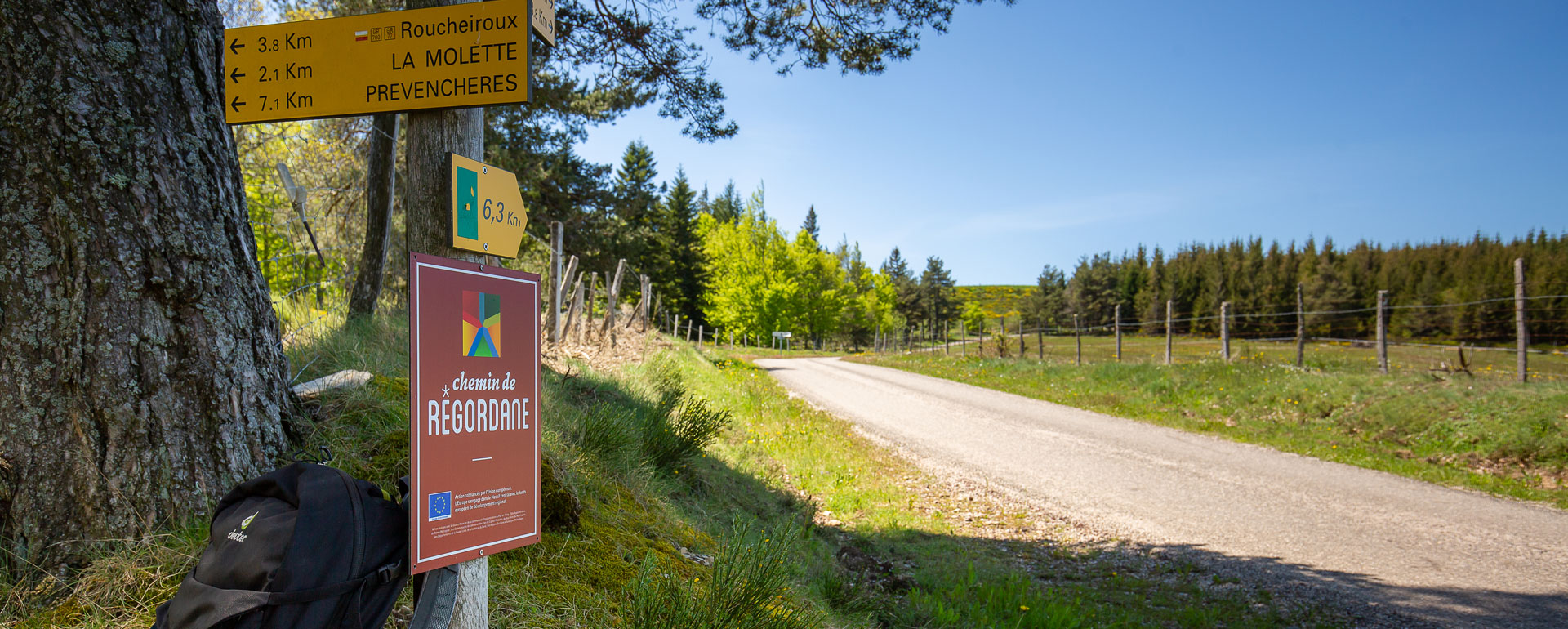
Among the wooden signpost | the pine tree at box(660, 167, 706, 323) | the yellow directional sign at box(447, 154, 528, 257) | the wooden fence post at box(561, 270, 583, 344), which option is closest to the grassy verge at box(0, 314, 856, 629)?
the wooden signpost

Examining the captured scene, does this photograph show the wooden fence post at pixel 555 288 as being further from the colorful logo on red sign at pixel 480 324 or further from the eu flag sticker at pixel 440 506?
the eu flag sticker at pixel 440 506

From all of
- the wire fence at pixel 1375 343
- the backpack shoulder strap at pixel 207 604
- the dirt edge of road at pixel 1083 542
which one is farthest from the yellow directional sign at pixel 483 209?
the wire fence at pixel 1375 343

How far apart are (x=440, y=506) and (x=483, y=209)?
2.57 ft

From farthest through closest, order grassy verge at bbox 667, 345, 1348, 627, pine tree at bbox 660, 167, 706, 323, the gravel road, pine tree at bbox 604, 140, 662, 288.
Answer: pine tree at bbox 660, 167, 706, 323 → pine tree at bbox 604, 140, 662, 288 → the gravel road → grassy verge at bbox 667, 345, 1348, 627

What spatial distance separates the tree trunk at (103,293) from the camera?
7.84ft

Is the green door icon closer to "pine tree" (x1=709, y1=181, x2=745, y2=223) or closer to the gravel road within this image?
the gravel road

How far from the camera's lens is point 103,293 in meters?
2.44

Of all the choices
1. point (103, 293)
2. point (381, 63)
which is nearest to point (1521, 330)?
point (381, 63)

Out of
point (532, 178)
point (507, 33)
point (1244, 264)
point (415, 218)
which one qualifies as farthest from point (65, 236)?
point (1244, 264)

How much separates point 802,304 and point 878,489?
34.7 metres

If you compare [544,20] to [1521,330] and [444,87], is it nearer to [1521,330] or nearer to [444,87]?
[444,87]

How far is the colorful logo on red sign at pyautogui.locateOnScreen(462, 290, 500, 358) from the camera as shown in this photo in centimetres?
175

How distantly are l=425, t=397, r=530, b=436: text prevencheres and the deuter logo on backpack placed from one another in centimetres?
41

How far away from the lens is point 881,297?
58.9 metres
